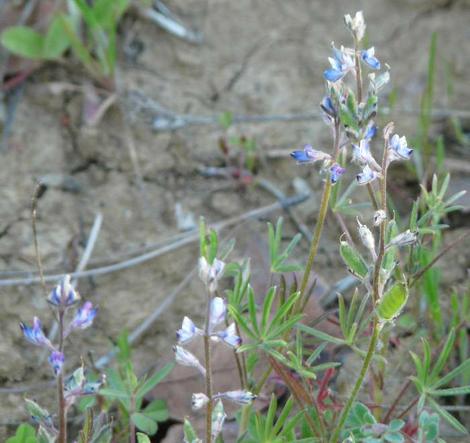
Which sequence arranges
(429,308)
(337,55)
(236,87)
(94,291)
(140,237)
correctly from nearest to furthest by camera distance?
(337,55) → (429,308) → (94,291) → (140,237) → (236,87)

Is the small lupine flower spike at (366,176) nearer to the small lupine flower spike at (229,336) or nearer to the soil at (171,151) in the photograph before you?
the small lupine flower spike at (229,336)

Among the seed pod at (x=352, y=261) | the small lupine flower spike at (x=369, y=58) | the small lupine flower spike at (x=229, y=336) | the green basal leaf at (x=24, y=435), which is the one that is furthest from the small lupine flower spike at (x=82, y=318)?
the small lupine flower spike at (x=369, y=58)

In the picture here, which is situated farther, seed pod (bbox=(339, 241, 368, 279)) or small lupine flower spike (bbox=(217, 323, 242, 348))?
seed pod (bbox=(339, 241, 368, 279))

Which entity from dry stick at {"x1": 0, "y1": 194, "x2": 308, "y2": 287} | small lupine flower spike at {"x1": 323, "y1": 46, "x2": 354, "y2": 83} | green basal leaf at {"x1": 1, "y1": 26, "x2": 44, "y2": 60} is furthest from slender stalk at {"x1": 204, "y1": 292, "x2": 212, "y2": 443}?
green basal leaf at {"x1": 1, "y1": 26, "x2": 44, "y2": 60}

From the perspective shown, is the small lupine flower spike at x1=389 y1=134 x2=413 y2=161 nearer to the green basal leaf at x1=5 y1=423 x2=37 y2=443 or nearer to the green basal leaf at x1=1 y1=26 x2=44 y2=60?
the green basal leaf at x1=5 y1=423 x2=37 y2=443

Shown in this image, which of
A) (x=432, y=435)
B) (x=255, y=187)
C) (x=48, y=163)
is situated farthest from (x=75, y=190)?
(x=432, y=435)

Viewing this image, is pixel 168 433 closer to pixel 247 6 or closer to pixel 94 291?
pixel 94 291
